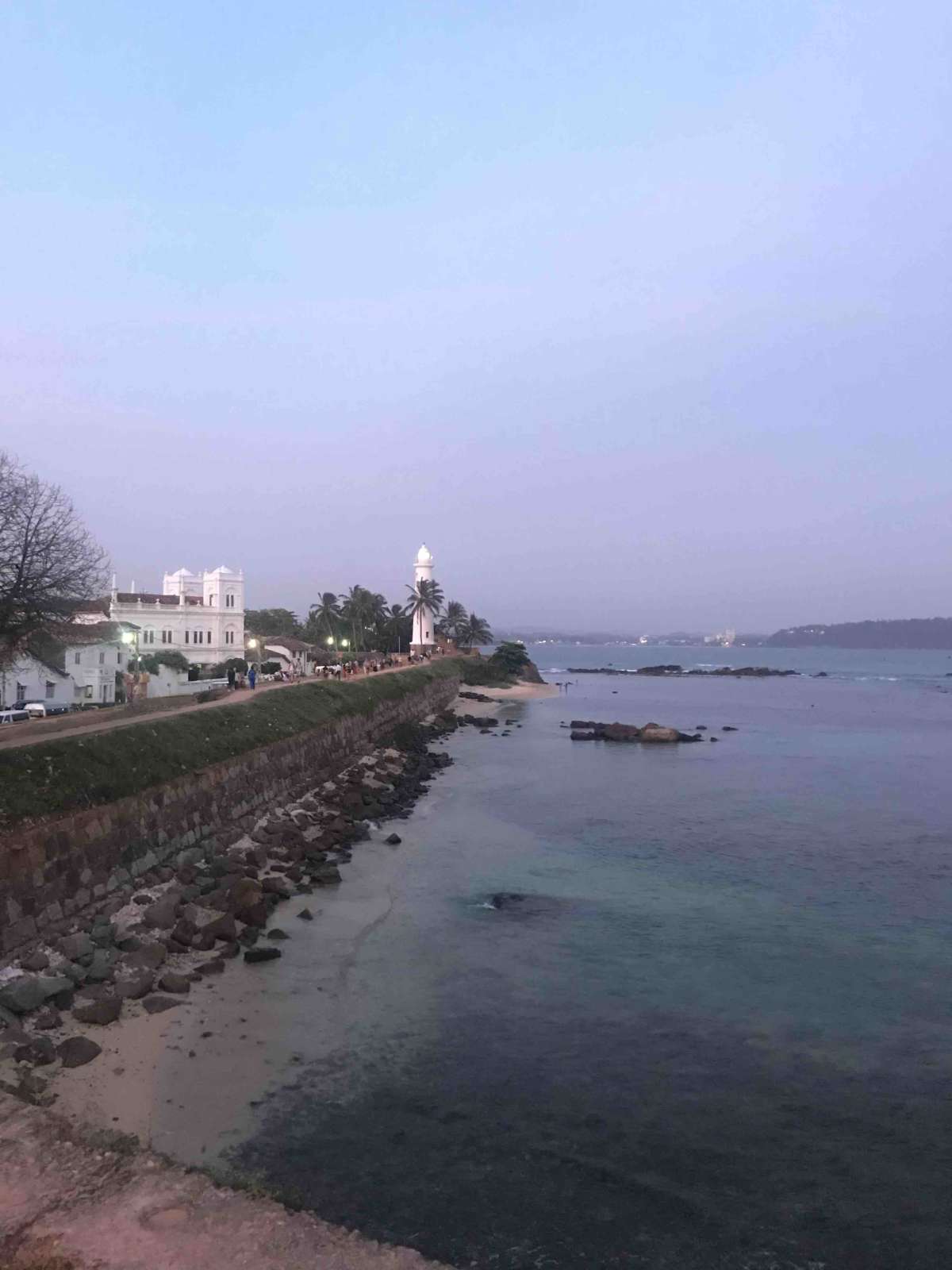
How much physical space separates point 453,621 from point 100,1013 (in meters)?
108

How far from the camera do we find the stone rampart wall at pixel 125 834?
15734 mm

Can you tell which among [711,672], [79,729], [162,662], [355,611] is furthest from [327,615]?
[711,672]

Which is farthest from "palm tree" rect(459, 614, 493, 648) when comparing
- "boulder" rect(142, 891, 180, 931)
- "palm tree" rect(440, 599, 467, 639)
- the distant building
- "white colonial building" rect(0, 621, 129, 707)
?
"boulder" rect(142, 891, 180, 931)

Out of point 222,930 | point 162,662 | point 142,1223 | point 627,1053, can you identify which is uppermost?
point 162,662

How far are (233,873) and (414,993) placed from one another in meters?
7.06

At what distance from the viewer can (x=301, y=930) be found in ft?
60.5

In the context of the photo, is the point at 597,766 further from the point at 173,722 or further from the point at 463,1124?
the point at 463,1124

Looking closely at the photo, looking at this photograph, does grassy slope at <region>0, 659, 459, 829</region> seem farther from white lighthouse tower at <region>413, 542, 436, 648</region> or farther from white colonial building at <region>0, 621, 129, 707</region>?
white lighthouse tower at <region>413, 542, 436, 648</region>

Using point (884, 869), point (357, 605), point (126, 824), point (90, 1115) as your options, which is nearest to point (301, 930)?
point (126, 824)

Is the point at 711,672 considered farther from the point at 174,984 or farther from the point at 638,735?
the point at 174,984

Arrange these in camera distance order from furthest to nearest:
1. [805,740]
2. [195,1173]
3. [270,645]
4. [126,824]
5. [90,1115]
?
1. [270,645]
2. [805,740]
3. [126,824]
4. [90,1115]
5. [195,1173]

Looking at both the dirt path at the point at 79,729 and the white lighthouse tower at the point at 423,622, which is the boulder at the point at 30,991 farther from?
the white lighthouse tower at the point at 423,622

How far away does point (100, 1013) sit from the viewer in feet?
43.2

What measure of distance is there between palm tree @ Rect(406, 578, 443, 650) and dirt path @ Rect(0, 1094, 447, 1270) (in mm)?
94111
